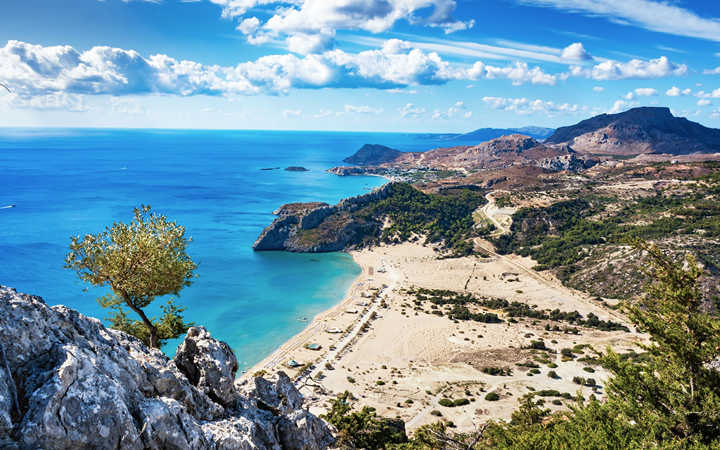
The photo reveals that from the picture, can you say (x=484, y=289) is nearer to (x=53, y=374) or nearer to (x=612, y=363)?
(x=612, y=363)

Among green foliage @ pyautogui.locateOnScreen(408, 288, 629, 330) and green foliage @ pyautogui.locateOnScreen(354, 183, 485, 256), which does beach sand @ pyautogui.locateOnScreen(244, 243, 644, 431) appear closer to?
green foliage @ pyautogui.locateOnScreen(408, 288, 629, 330)

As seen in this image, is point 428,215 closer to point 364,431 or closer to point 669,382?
point 364,431

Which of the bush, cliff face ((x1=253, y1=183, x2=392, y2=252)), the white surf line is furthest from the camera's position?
cliff face ((x1=253, y1=183, x2=392, y2=252))

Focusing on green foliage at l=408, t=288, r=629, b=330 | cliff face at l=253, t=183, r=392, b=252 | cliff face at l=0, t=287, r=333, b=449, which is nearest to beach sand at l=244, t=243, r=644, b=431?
green foliage at l=408, t=288, r=629, b=330

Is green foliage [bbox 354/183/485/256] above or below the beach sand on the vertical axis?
above

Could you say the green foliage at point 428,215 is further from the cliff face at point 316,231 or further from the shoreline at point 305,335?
the shoreline at point 305,335

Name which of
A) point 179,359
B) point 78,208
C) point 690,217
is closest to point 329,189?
point 78,208
